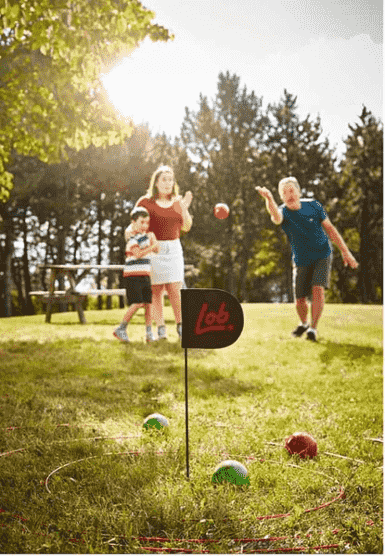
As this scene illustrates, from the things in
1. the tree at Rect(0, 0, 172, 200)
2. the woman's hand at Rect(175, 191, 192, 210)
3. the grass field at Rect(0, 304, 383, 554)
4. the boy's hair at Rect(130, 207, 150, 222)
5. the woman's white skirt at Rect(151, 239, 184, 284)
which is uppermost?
the tree at Rect(0, 0, 172, 200)

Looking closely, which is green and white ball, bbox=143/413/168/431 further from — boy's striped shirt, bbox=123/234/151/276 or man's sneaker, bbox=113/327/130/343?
man's sneaker, bbox=113/327/130/343

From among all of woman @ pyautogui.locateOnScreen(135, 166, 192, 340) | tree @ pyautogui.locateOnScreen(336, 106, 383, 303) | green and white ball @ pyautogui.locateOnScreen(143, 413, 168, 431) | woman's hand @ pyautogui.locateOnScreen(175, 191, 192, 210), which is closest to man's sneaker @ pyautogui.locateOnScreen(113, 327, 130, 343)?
woman @ pyautogui.locateOnScreen(135, 166, 192, 340)

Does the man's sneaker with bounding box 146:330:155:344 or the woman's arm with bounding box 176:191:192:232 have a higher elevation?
the woman's arm with bounding box 176:191:192:232

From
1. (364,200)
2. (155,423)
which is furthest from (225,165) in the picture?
(155,423)

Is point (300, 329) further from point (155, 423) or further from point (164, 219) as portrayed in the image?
point (155, 423)

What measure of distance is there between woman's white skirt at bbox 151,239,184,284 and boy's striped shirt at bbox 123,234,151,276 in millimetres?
138

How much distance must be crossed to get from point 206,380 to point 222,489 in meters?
2.45

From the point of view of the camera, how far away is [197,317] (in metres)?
2.57

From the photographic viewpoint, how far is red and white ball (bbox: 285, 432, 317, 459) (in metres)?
2.79

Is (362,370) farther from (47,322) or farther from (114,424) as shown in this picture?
(47,322)

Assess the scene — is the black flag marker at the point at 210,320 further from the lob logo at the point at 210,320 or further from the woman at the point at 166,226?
the woman at the point at 166,226

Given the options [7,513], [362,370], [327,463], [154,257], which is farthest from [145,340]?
[7,513]

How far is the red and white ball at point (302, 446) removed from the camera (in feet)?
9.14

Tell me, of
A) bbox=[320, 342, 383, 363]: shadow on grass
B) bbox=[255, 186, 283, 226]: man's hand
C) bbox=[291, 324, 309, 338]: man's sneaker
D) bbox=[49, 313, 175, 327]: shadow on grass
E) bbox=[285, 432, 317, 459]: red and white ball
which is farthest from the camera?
bbox=[49, 313, 175, 327]: shadow on grass
